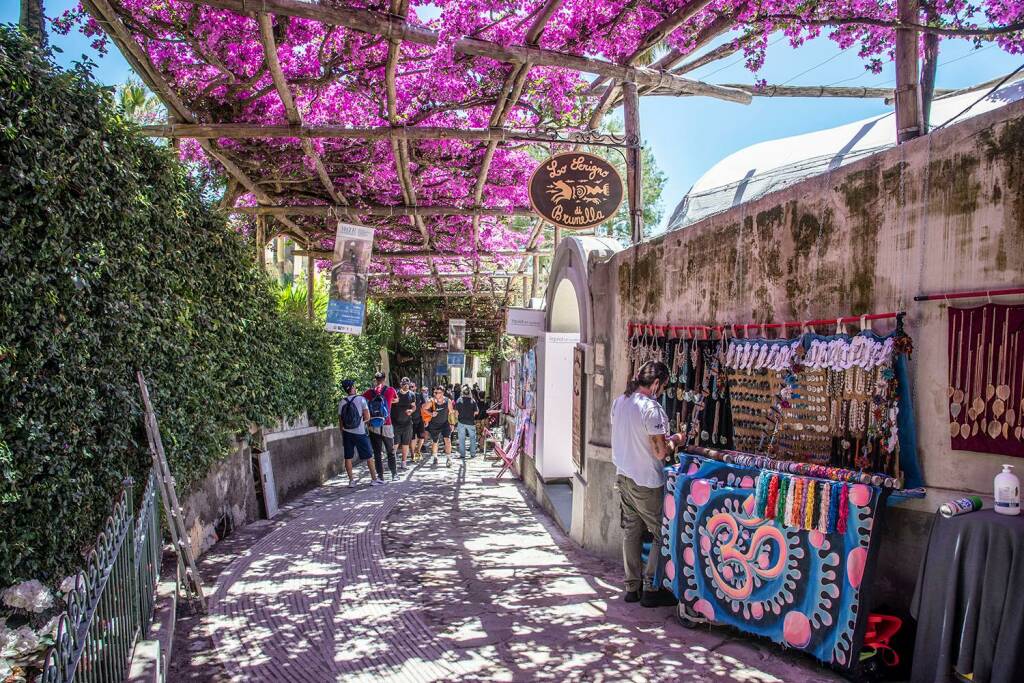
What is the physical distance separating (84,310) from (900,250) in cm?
487

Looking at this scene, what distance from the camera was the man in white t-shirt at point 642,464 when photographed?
5148 millimetres

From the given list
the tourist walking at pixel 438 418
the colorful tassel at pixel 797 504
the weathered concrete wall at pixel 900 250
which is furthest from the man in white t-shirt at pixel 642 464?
the tourist walking at pixel 438 418

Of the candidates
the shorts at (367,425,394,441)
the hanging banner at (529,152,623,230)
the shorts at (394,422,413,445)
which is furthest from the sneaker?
the shorts at (394,422,413,445)

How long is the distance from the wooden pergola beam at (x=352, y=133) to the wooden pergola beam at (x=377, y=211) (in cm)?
325

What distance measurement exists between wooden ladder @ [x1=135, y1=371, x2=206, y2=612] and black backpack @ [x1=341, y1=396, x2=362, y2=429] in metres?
6.51

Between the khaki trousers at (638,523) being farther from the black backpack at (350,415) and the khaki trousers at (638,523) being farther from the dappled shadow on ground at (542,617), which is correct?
the black backpack at (350,415)

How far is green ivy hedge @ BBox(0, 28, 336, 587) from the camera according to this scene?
11.8ft

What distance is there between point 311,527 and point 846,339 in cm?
663

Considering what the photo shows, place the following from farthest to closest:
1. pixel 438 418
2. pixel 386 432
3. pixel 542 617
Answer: pixel 438 418, pixel 386 432, pixel 542 617

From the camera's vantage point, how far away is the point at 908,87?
434cm

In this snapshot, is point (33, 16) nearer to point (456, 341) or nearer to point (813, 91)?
point (813, 91)

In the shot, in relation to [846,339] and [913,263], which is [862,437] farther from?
[913,263]

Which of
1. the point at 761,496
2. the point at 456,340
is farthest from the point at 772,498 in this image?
the point at 456,340

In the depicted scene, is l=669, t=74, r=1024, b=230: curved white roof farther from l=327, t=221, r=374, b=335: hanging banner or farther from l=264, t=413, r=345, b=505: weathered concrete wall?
l=264, t=413, r=345, b=505: weathered concrete wall
